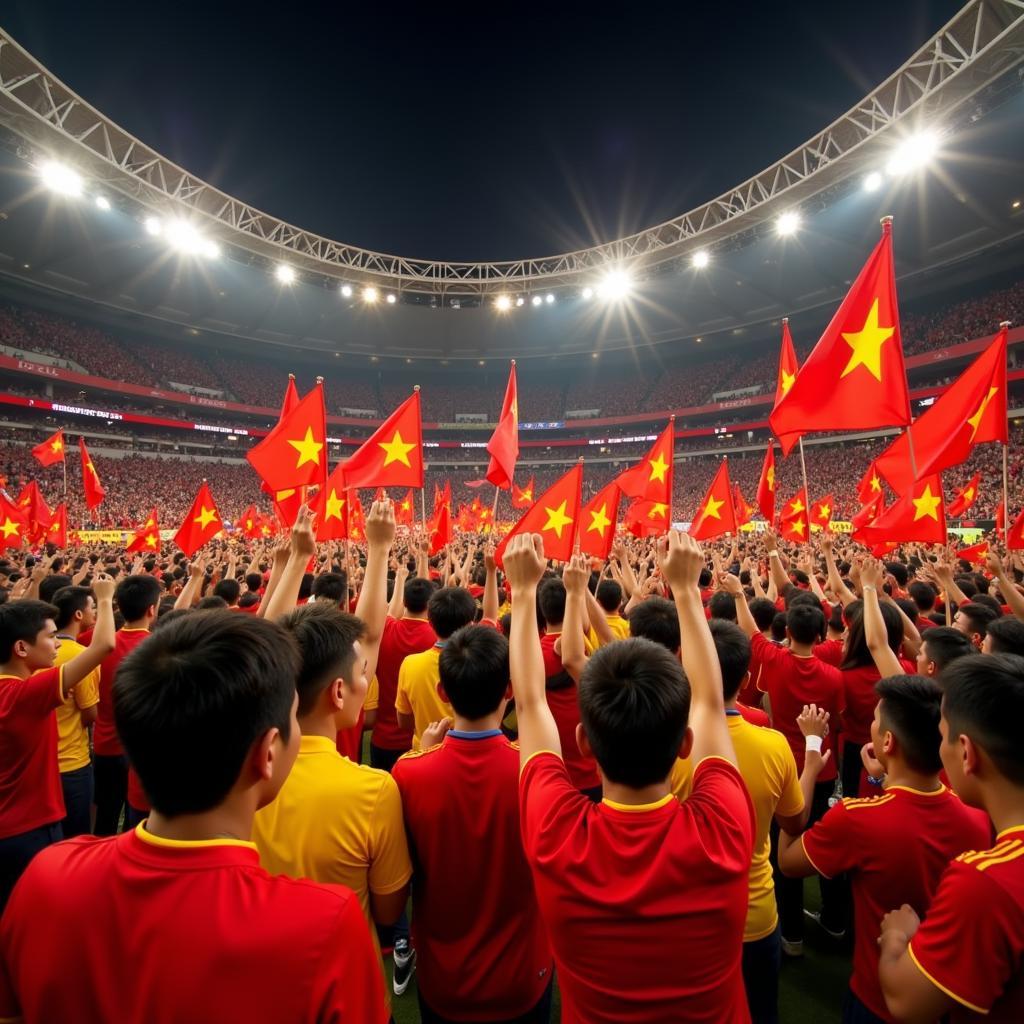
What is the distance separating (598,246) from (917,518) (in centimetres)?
2670

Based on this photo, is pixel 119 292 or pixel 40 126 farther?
pixel 119 292

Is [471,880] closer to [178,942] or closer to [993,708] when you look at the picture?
[178,942]

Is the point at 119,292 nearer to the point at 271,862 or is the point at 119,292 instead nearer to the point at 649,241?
the point at 649,241

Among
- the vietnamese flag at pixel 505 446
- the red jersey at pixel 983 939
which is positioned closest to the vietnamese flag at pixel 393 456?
the vietnamese flag at pixel 505 446

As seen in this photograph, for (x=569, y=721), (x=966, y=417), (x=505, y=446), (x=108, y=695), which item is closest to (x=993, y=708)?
(x=569, y=721)

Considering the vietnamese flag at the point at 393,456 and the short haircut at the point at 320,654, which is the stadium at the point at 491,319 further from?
the short haircut at the point at 320,654

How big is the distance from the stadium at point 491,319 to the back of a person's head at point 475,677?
3.66m

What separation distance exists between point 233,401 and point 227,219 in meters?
15.3

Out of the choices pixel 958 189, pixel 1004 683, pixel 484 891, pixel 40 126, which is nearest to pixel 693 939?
pixel 484 891

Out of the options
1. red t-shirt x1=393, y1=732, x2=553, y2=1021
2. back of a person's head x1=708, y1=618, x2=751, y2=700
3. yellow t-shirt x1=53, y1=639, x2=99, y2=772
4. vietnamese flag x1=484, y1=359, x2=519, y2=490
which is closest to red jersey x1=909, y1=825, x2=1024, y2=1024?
back of a person's head x1=708, y1=618, x2=751, y2=700

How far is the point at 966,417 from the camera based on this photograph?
4406 millimetres

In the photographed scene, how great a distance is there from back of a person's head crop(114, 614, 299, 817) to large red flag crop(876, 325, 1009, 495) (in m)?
4.96

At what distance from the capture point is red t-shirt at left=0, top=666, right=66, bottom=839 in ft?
7.84

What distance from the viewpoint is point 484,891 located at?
1.70 metres
